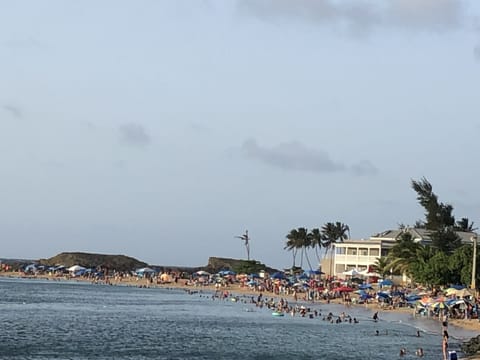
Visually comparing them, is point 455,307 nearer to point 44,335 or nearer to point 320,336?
point 320,336

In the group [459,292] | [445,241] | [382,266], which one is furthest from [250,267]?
[459,292]

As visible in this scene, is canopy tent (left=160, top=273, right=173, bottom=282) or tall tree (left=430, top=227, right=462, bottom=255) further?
canopy tent (left=160, top=273, right=173, bottom=282)

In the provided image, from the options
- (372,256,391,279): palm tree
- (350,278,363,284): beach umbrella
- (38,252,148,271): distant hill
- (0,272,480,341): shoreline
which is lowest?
(0,272,480,341): shoreline

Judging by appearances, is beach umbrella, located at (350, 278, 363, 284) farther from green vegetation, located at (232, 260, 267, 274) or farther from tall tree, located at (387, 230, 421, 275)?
green vegetation, located at (232, 260, 267, 274)

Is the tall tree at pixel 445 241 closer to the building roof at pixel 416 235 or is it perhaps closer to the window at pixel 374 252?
the building roof at pixel 416 235

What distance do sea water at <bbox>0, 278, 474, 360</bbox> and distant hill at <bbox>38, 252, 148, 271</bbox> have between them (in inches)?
3730

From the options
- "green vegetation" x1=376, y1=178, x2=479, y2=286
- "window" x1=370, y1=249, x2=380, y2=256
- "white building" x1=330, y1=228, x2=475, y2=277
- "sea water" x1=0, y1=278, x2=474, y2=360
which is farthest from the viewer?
"window" x1=370, y1=249, x2=380, y2=256

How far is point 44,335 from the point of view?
53.5 metres

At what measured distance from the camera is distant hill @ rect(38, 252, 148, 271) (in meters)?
183

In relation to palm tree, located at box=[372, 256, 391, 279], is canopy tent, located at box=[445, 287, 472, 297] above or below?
below

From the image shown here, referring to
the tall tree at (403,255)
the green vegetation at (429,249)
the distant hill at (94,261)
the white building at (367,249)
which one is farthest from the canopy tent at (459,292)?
the distant hill at (94,261)

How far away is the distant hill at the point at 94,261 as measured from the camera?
600 ft

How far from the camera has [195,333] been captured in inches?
2279

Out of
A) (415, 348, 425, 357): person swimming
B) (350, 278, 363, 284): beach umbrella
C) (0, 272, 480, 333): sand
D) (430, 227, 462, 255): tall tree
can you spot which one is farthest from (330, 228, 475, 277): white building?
(415, 348, 425, 357): person swimming
